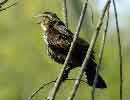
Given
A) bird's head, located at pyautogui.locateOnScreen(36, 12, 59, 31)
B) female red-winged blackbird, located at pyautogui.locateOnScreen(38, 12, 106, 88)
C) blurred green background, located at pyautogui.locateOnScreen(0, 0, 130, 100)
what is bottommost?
blurred green background, located at pyautogui.locateOnScreen(0, 0, 130, 100)

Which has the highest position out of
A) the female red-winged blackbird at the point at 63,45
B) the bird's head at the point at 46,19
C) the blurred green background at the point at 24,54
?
the bird's head at the point at 46,19

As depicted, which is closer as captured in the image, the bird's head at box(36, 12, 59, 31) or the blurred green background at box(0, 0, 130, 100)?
the bird's head at box(36, 12, 59, 31)

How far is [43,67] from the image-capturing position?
19078 mm

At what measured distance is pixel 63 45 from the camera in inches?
167

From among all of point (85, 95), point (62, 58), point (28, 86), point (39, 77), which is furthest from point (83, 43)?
point (39, 77)

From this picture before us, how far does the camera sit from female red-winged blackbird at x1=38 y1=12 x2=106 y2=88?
13.9 feet

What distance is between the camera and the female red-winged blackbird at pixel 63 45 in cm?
423

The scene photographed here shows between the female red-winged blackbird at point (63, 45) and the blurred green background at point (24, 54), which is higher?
the female red-winged blackbird at point (63, 45)

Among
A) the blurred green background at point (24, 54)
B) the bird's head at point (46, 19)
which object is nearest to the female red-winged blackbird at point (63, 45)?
the bird's head at point (46, 19)

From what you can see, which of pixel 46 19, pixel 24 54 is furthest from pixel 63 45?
pixel 24 54

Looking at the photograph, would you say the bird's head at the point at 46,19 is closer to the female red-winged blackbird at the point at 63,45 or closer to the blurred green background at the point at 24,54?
the female red-winged blackbird at the point at 63,45

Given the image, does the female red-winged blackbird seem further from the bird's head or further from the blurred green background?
the blurred green background

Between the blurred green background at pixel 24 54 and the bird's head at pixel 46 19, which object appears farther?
the blurred green background at pixel 24 54

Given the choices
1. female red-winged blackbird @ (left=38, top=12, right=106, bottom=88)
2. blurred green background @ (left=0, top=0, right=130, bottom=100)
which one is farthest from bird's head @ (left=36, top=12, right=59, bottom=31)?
blurred green background @ (left=0, top=0, right=130, bottom=100)
